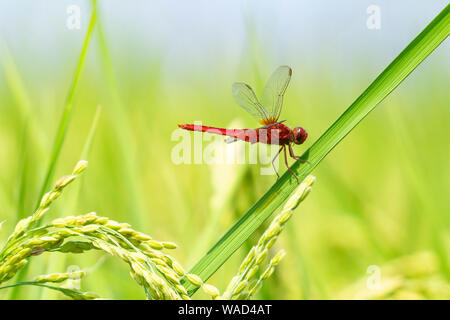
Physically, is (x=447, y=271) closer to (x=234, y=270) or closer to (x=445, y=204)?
(x=234, y=270)

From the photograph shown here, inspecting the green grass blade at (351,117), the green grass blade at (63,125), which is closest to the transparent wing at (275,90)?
the green grass blade at (351,117)

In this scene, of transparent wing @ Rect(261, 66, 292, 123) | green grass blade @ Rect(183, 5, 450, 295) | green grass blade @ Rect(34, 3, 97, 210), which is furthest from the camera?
transparent wing @ Rect(261, 66, 292, 123)

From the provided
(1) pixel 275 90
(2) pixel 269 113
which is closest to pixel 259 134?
(2) pixel 269 113

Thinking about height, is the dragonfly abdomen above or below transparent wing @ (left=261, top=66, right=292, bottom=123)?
below

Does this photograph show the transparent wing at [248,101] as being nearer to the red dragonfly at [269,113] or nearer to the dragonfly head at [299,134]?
the red dragonfly at [269,113]

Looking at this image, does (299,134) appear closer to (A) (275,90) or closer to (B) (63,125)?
(A) (275,90)

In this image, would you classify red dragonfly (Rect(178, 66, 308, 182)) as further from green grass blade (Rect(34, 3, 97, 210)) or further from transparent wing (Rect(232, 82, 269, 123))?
green grass blade (Rect(34, 3, 97, 210))

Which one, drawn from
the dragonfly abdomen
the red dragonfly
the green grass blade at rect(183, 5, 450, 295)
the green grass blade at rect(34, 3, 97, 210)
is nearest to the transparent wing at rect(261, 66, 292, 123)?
the red dragonfly
